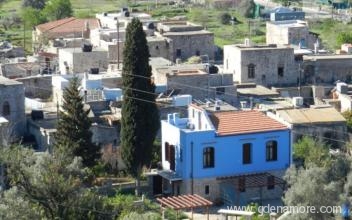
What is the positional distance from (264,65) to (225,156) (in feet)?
57.4

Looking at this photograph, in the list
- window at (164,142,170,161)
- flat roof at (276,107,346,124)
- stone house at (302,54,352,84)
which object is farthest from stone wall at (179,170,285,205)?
stone house at (302,54,352,84)

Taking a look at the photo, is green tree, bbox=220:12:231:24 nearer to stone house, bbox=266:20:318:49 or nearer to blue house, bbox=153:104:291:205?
stone house, bbox=266:20:318:49

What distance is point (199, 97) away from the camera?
50.0m

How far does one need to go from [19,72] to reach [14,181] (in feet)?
77.1

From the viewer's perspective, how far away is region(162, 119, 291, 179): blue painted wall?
40656 millimetres

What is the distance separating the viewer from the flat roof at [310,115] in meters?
46.5

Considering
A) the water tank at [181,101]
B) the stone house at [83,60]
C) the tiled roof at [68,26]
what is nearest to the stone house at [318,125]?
the water tank at [181,101]

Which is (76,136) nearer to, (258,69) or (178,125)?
(178,125)

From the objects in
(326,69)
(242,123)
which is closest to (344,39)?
(326,69)

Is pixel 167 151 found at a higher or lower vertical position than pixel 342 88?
lower

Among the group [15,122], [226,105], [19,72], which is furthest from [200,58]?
[15,122]

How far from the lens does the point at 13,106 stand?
45.3m

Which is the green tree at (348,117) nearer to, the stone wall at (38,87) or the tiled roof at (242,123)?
the tiled roof at (242,123)

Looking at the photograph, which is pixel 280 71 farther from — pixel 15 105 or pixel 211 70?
pixel 15 105
